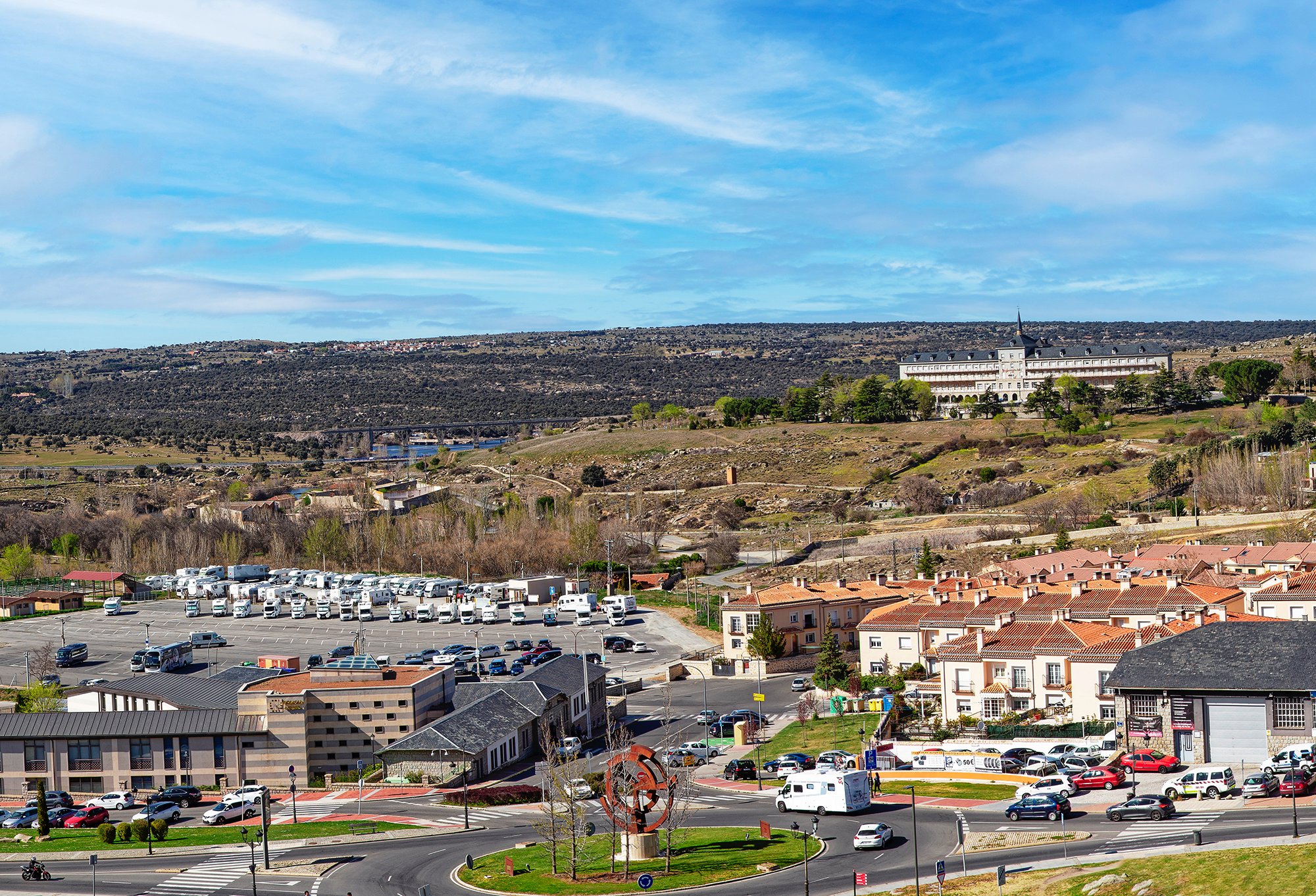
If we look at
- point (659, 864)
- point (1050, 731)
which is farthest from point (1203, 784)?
point (659, 864)

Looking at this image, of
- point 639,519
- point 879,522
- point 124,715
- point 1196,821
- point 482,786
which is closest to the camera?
point 1196,821

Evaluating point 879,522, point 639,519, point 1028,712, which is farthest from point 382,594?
point 1028,712

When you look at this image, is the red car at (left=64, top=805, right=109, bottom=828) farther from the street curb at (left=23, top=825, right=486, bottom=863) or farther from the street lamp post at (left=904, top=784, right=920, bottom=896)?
the street lamp post at (left=904, top=784, right=920, bottom=896)

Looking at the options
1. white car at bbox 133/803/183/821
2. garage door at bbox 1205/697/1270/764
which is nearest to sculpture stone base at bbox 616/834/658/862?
white car at bbox 133/803/183/821

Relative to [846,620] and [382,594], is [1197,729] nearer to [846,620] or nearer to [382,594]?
[846,620]

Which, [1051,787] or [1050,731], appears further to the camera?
[1050,731]

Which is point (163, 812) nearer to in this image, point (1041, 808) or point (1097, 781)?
point (1041, 808)

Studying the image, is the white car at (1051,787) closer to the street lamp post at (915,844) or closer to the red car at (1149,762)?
the street lamp post at (915,844)
